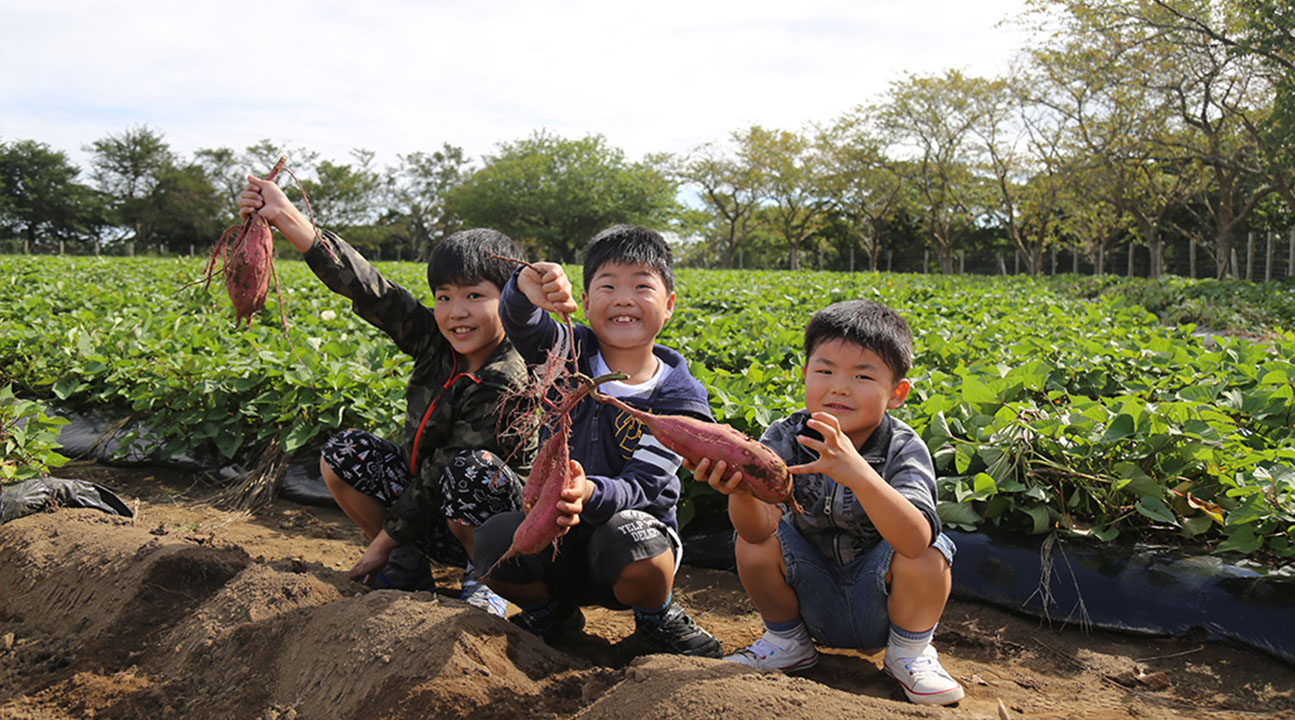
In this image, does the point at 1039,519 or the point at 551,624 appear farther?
the point at 1039,519

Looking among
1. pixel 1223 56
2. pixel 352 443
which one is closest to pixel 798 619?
pixel 352 443

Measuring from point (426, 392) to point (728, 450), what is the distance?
4.61 ft

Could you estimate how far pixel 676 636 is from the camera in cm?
234

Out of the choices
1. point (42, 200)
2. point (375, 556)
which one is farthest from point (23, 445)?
point (42, 200)

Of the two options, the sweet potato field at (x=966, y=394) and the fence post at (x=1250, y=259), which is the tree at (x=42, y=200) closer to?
the sweet potato field at (x=966, y=394)

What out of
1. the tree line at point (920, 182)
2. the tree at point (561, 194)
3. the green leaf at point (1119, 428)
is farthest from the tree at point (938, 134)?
the green leaf at point (1119, 428)

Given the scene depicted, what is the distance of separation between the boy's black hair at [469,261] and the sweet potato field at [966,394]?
1.20 metres

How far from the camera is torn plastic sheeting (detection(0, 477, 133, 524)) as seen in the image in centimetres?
311

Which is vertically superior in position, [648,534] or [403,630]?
[648,534]

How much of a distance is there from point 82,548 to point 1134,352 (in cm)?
485

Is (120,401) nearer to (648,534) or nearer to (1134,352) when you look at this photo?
(648,534)

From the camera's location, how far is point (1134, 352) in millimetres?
4488

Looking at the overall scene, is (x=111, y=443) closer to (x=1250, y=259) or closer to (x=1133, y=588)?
(x=1133, y=588)

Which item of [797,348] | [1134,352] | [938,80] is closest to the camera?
[1134,352]
